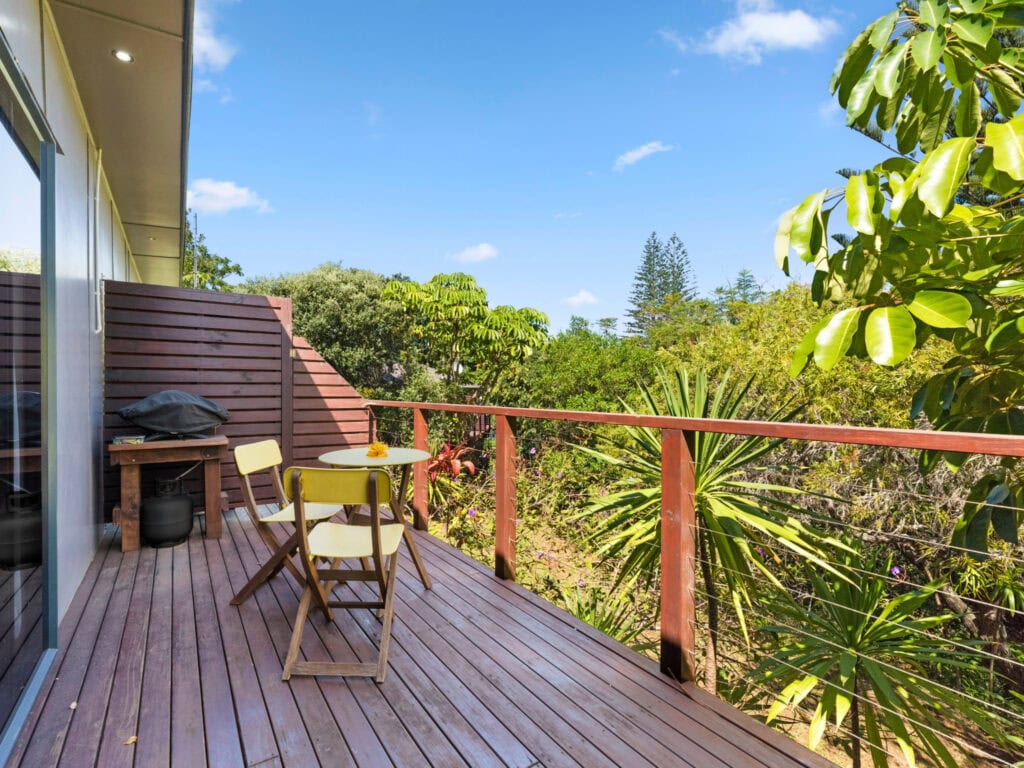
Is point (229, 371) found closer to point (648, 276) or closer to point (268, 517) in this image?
point (268, 517)

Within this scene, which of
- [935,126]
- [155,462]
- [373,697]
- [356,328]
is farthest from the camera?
[356,328]

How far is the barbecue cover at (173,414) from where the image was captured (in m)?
4.09

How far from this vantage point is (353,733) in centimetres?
172

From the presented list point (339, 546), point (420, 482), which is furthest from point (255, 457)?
point (420, 482)

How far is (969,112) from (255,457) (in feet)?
10.9

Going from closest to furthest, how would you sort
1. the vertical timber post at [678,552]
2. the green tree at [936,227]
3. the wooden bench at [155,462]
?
the green tree at [936,227]
the vertical timber post at [678,552]
the wooden bench at [155,462]

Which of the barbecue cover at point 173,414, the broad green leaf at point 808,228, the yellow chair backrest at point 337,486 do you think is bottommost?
the yellow chair backrest at point 337,486

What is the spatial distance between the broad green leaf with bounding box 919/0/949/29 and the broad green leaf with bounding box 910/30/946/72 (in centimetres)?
2

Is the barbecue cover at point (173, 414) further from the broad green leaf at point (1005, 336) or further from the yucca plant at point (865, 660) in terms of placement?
the broad green leaf at point (1005, 336)

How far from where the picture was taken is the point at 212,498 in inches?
163

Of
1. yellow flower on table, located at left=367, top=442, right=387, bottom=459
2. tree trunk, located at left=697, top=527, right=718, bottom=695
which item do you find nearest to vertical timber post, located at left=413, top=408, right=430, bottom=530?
yellow flower on table, located at left=367, top=442, right=387, bottom=459

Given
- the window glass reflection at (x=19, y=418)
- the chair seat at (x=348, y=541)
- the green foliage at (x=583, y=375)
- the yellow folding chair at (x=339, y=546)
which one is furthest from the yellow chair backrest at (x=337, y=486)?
the green foliage at (x=583, y=375)

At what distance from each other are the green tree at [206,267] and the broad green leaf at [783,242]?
77.8 ft

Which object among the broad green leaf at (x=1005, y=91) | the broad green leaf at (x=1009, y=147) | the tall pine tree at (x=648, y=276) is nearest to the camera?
the broad green leaf at (x=1009, y=147)
